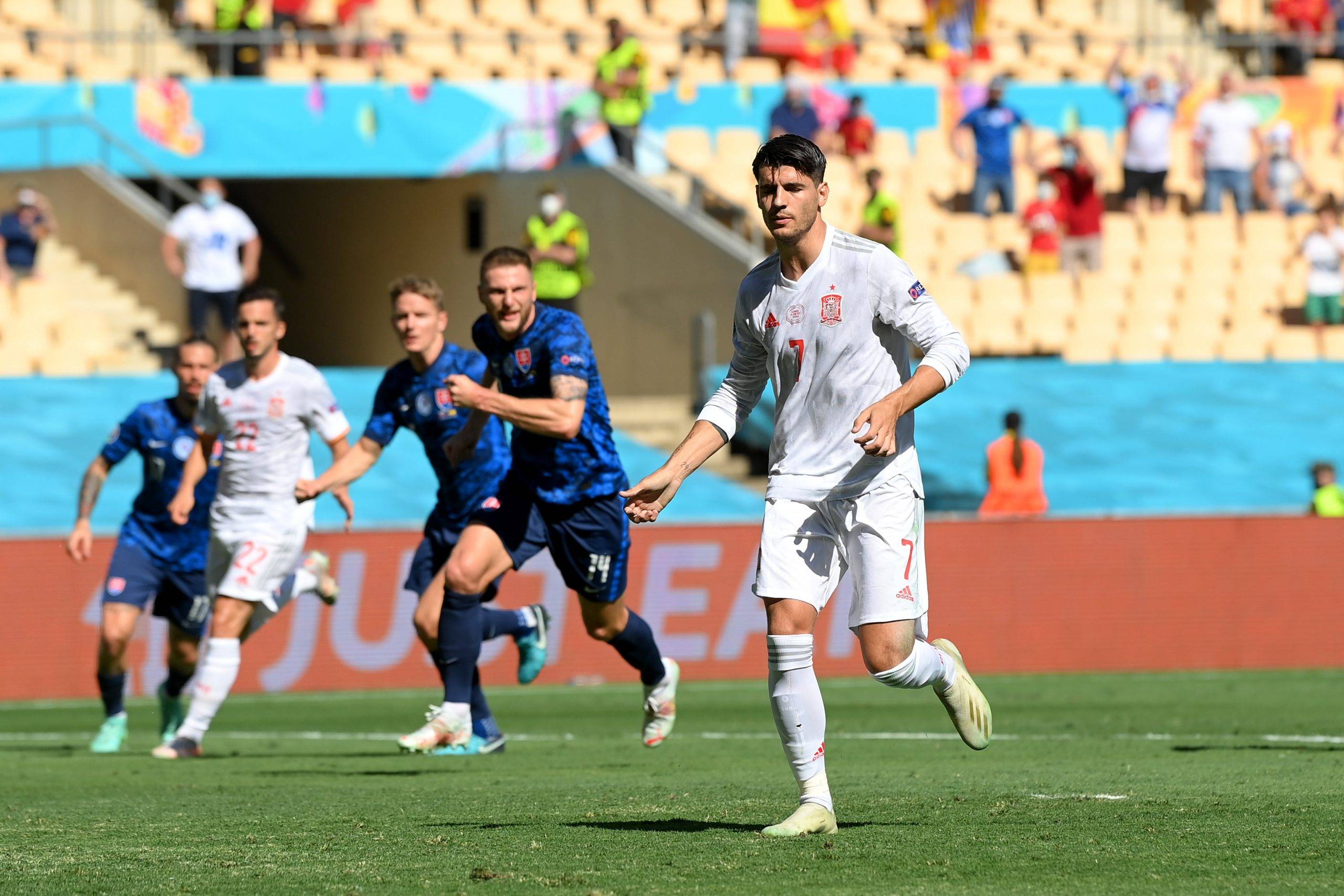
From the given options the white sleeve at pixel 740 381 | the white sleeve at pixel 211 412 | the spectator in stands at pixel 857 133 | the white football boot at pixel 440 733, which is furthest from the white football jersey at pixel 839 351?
the spectator in stands at pixel 857 133

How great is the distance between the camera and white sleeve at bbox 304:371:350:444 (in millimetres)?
10445

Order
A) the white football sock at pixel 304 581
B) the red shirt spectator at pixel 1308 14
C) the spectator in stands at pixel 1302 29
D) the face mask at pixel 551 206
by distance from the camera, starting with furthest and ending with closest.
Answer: the red shirt spectator at pixel 1308 14 → the spectator in stands at pixel 1302 29 → the face mask at pixel 551 206 → the white football sock at pixel 304 581

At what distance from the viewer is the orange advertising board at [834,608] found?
1494cm

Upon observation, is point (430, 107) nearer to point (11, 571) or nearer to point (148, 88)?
point (148, 88)

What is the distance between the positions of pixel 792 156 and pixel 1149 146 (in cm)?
2049

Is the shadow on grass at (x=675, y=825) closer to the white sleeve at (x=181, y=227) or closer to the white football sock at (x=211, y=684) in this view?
the white football sock at (x=211, y=684)

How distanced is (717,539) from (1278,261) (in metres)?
12.2

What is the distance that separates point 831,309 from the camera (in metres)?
6.38

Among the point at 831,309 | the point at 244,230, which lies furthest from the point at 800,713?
the point at 244,230

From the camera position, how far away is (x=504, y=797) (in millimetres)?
7590

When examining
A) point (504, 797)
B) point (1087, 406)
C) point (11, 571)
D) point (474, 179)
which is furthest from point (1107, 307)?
point (504, 797)

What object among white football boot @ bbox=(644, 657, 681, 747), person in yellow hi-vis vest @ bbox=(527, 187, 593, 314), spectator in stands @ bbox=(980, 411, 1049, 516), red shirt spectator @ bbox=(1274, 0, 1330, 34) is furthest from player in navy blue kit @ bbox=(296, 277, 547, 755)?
red shirt spectator @ bbox=(1274, 0, 1330, 34)

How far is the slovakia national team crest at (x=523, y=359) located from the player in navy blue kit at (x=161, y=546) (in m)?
3.06

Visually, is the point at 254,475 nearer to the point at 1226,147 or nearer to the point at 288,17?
the point at 288,17
